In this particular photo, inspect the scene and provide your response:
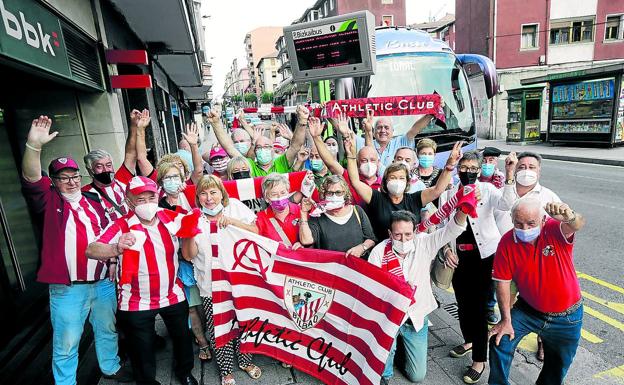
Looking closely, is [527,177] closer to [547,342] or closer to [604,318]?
[547,342]

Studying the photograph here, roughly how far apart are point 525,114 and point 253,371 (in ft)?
63.4

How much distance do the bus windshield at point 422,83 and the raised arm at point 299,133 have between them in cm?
322

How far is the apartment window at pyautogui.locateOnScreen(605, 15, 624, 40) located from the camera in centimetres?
2345

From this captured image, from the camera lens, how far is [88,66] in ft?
17.0

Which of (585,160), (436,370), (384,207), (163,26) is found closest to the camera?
(436,370)

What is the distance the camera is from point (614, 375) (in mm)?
2887

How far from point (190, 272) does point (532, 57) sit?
27944 mm

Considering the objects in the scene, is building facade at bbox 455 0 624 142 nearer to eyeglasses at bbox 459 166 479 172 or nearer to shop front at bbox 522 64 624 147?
shop front at bbox 522 64 624 147

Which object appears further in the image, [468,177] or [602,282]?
[602,282]

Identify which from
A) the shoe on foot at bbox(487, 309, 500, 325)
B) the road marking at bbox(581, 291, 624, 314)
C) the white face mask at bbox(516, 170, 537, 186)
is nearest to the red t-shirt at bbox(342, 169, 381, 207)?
the white face mask at bbox(516, 170, 537, 186)

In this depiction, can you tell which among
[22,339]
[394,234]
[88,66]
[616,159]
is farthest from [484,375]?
[616,159]

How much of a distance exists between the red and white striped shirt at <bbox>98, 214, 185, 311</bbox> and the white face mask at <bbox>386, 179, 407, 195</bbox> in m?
1.85

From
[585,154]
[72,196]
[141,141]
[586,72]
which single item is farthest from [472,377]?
[586,72]

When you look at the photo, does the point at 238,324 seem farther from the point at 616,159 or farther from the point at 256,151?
the point at 616,159
